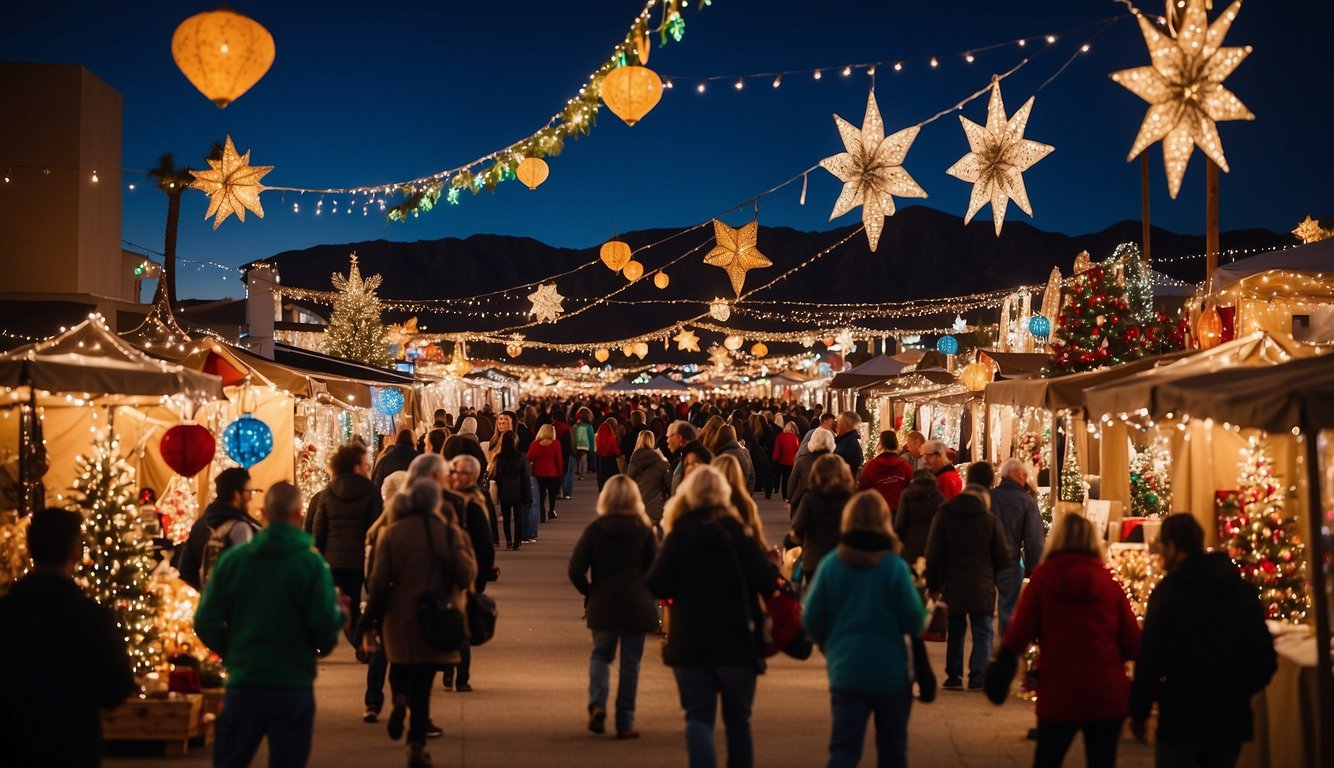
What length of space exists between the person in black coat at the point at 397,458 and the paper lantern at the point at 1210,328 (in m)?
8.85

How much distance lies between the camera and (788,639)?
6.84m

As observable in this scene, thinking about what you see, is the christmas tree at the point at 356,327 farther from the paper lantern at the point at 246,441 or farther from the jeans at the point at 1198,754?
the jeans at the point at 1198,754

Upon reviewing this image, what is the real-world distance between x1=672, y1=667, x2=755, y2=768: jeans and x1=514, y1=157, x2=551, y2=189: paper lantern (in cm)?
859

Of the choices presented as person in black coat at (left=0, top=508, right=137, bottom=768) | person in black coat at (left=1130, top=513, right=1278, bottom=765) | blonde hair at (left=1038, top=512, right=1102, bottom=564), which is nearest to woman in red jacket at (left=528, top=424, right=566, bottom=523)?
blonde hair at (left=1038, top=512, right=1102, bottom=564)

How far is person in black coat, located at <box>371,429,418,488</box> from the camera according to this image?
13305mm

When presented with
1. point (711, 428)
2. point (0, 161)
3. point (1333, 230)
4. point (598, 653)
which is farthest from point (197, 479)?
point (1333, 230)

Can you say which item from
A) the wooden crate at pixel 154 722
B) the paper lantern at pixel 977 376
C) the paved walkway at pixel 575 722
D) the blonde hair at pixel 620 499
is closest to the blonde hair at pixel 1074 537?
the paved walkway at pixel 575 722

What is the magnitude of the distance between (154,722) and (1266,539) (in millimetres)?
6847

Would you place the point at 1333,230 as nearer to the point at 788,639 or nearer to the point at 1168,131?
the point at 1168,131

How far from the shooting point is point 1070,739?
603 centimetres

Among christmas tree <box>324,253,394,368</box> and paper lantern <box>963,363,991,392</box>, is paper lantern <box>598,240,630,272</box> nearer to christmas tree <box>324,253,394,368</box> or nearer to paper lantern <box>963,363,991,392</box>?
paper lantern <box>963,363,991,392</box>

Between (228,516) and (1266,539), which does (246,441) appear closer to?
(228,516)

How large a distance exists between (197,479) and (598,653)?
8.65 m

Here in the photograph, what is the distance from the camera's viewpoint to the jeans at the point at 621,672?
27.0 feet
